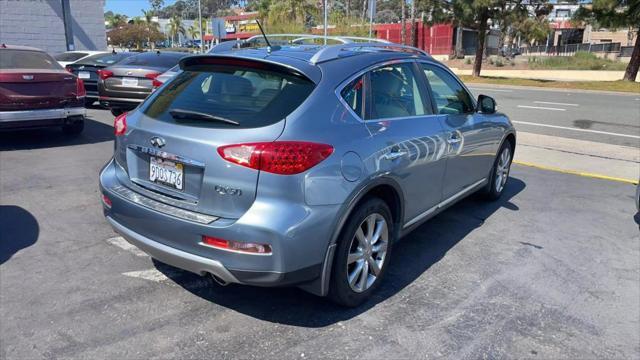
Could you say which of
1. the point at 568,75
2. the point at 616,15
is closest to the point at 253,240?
the point at 616,15

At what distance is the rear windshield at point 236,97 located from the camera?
306 cm

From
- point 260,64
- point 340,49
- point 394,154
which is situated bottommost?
point 394,154

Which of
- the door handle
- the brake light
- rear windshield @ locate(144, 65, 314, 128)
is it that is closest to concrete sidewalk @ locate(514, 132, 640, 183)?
the door handle

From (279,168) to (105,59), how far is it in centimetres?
1248

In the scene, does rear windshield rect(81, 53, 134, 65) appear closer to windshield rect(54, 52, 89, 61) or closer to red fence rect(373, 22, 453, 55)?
windshield rect(54, 52, 89, 61)

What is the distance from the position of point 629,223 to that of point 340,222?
404 centimetres

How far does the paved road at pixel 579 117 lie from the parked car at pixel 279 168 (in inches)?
333

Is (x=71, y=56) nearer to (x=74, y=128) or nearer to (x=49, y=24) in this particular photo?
(x=74, y=128)

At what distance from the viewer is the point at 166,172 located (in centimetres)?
320

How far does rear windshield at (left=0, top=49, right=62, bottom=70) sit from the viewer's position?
8172 mm

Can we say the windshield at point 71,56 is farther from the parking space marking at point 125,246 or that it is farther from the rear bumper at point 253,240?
the rear bumper at point 253,240

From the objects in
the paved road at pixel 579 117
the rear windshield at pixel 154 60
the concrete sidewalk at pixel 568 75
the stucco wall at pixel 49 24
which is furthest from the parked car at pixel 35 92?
the concrete sidewalk at pixel 568 75

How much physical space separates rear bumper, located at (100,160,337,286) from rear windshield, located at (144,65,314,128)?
1.81 feet

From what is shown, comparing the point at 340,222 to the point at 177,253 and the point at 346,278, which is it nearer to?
the point at 346,278
